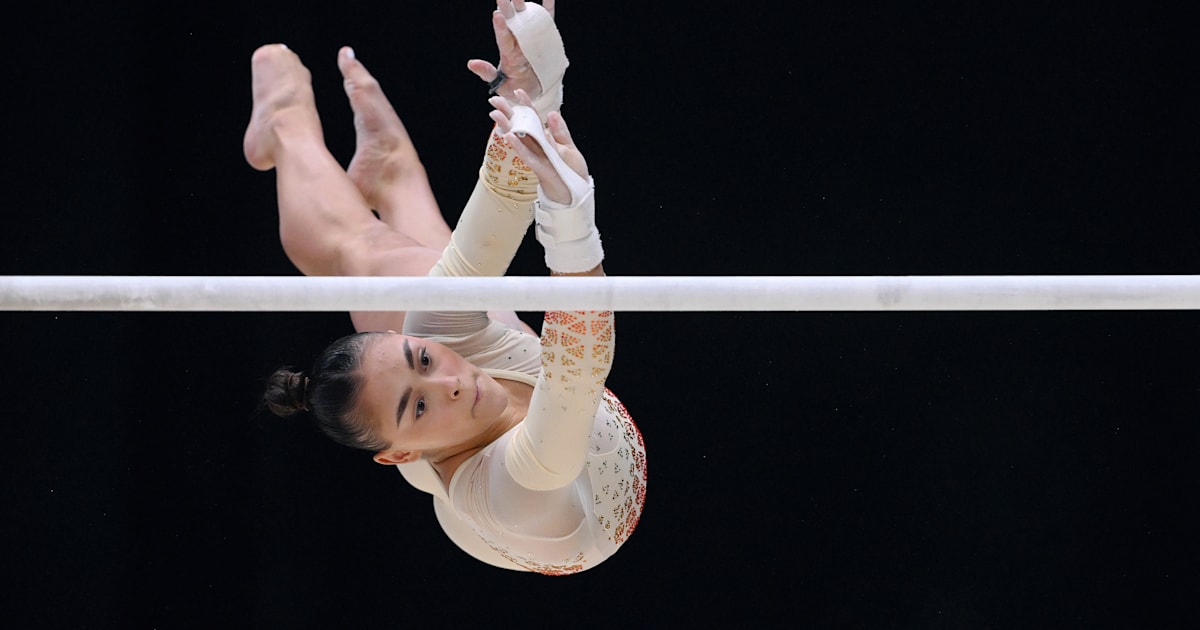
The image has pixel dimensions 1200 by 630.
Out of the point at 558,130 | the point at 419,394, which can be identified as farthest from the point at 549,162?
the point at 419,394

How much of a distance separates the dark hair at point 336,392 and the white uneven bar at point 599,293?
328 mm

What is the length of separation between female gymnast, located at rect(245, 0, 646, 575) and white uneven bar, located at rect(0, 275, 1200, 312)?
106mm

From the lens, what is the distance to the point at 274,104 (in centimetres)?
175

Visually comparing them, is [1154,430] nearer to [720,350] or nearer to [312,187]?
[720,350]

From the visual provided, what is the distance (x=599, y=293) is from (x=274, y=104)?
90 cm

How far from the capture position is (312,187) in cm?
169

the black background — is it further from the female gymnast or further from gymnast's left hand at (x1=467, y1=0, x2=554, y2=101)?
gymnast's left hand at (x1=467, y1=0, x2=554, y2=101)

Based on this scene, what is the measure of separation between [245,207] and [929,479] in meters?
1.14

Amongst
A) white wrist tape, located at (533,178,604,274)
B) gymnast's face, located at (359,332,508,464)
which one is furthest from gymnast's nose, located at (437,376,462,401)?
white wrist tape, located at (533,178,604,274)

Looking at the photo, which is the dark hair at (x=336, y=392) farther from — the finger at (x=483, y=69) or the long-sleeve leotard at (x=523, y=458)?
the finger at (x=483, y=69)

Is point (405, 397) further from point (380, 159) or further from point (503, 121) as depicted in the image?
point (380, 159)

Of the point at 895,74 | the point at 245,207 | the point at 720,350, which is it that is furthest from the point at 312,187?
the point at 895,74

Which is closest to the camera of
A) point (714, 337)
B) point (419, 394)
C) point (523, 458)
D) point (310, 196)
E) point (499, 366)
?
point (523, 458)

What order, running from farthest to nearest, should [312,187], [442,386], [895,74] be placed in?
[895,74], [312,187], [442,386]
